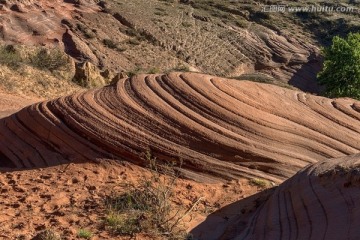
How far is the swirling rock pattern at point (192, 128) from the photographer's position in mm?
8164

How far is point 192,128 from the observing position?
8281 millimetres

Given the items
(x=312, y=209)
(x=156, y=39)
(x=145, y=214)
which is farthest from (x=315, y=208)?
(x=156, y=39)

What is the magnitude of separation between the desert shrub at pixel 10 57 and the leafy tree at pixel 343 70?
13.0m

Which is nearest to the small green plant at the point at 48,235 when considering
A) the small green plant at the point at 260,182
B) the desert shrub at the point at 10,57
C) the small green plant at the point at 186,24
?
the small green plant at the point at 260,182

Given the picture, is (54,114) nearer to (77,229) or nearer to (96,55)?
(77,229)

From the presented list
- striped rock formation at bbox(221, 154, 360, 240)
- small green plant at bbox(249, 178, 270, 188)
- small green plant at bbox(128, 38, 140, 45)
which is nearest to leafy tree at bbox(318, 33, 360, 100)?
small green plant at bbox(128, 38, 140, 45)

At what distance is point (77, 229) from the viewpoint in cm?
628

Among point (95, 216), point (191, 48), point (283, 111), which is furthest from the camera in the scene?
point (191, 48)

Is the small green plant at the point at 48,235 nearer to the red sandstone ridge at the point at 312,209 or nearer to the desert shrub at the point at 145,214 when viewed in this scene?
the desert shrub at the point at 145,214

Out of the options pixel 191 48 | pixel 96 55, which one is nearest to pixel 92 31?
pixel 96 55

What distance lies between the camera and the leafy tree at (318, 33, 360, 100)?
2117 cm

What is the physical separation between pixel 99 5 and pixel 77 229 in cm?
3074

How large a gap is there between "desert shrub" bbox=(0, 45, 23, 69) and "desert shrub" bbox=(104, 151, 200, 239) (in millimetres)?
12858

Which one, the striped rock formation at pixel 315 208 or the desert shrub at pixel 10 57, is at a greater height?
the striped rock formation at pixel 315 208
